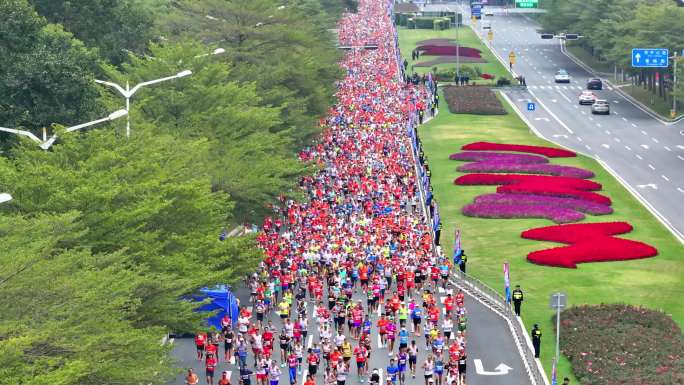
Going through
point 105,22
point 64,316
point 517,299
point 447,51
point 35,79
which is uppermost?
point 105,22

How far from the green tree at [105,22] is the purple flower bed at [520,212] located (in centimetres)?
2747

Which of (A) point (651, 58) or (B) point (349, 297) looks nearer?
(B) point (349, 297)

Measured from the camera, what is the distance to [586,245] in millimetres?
71500

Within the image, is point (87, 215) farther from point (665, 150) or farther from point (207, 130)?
point (665, 150)

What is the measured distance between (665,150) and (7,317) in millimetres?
82831

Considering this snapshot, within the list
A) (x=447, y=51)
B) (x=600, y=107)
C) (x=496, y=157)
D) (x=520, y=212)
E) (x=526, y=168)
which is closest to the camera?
(x=520, y=212)

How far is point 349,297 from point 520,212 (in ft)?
85.8

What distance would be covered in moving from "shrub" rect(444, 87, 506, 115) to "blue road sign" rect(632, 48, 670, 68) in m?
15.2

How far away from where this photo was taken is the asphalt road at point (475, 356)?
49500mm

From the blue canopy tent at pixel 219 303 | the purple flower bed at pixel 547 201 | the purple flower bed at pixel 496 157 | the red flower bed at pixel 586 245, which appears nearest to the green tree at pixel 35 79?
the blue canopy tent at pixel 219 303

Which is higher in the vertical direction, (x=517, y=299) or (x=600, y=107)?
(x=517, y=299)

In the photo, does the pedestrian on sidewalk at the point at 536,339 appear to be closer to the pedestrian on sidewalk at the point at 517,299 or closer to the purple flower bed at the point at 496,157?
the pedestrian on sidewalk at the point at 517,299

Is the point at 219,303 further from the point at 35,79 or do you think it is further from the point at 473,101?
the point at 473,101

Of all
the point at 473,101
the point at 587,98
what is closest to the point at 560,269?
the point at 473,101
